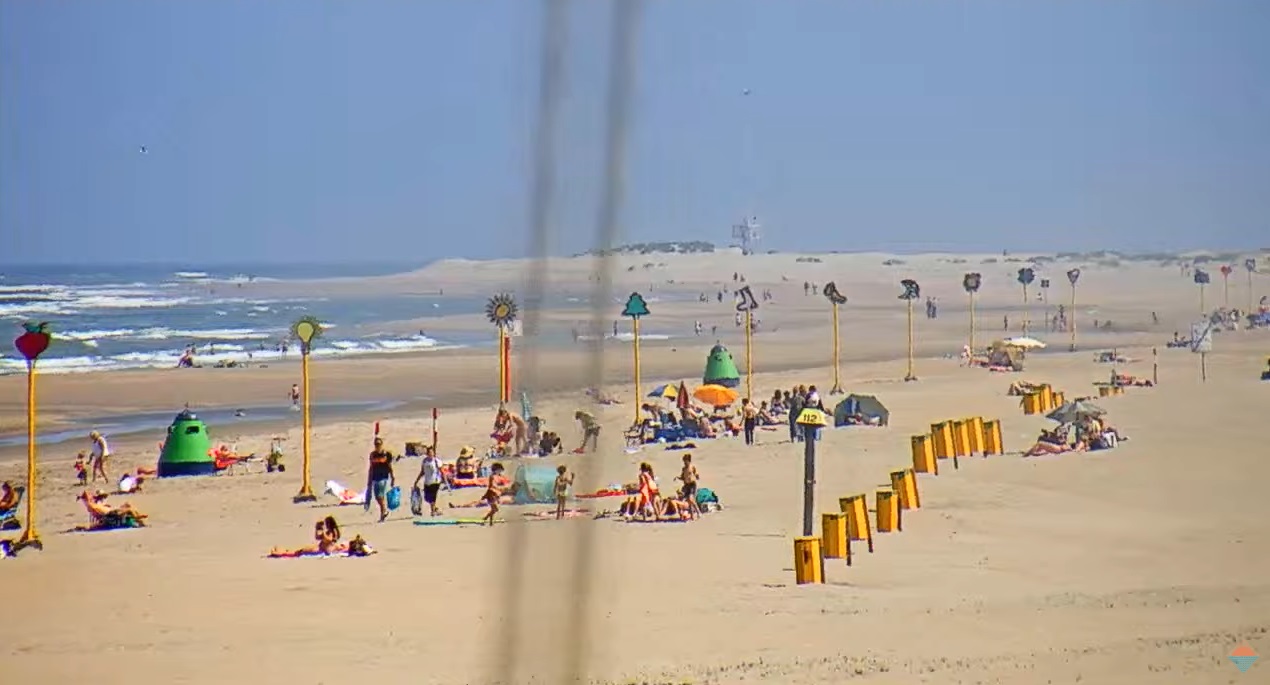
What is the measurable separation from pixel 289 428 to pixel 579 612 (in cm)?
2618

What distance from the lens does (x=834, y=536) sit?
57.2 ft

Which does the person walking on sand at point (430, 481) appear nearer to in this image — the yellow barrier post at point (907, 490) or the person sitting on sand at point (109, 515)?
the person sitting on sand at point (109, 515)

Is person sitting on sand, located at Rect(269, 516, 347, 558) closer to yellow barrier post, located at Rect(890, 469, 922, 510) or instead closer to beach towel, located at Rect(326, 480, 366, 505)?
beach towel, located at Rect(326, 480, 366, 505)

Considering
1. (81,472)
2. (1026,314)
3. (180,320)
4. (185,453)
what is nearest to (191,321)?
(180,320)

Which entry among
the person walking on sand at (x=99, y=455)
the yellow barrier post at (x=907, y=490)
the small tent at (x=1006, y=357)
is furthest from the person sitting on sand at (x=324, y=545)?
the small tent at (x=1006, y=357)

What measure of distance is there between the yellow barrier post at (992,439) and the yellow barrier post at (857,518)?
8.14 metres

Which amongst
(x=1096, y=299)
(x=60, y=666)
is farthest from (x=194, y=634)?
(x=1096, y=299)

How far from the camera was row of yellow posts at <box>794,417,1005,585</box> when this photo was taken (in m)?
16.5

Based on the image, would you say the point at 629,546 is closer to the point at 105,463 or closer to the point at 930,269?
the point at 105,463

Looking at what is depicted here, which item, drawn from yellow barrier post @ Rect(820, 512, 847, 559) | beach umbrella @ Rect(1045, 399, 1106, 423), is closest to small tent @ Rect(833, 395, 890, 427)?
beach umbrella @ Rect(1045, 399, 1106, 423)

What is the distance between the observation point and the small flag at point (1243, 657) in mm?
12961

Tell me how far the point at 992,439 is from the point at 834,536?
32.3 ft

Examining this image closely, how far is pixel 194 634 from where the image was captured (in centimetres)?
1538

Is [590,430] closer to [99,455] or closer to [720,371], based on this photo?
[99,455]
